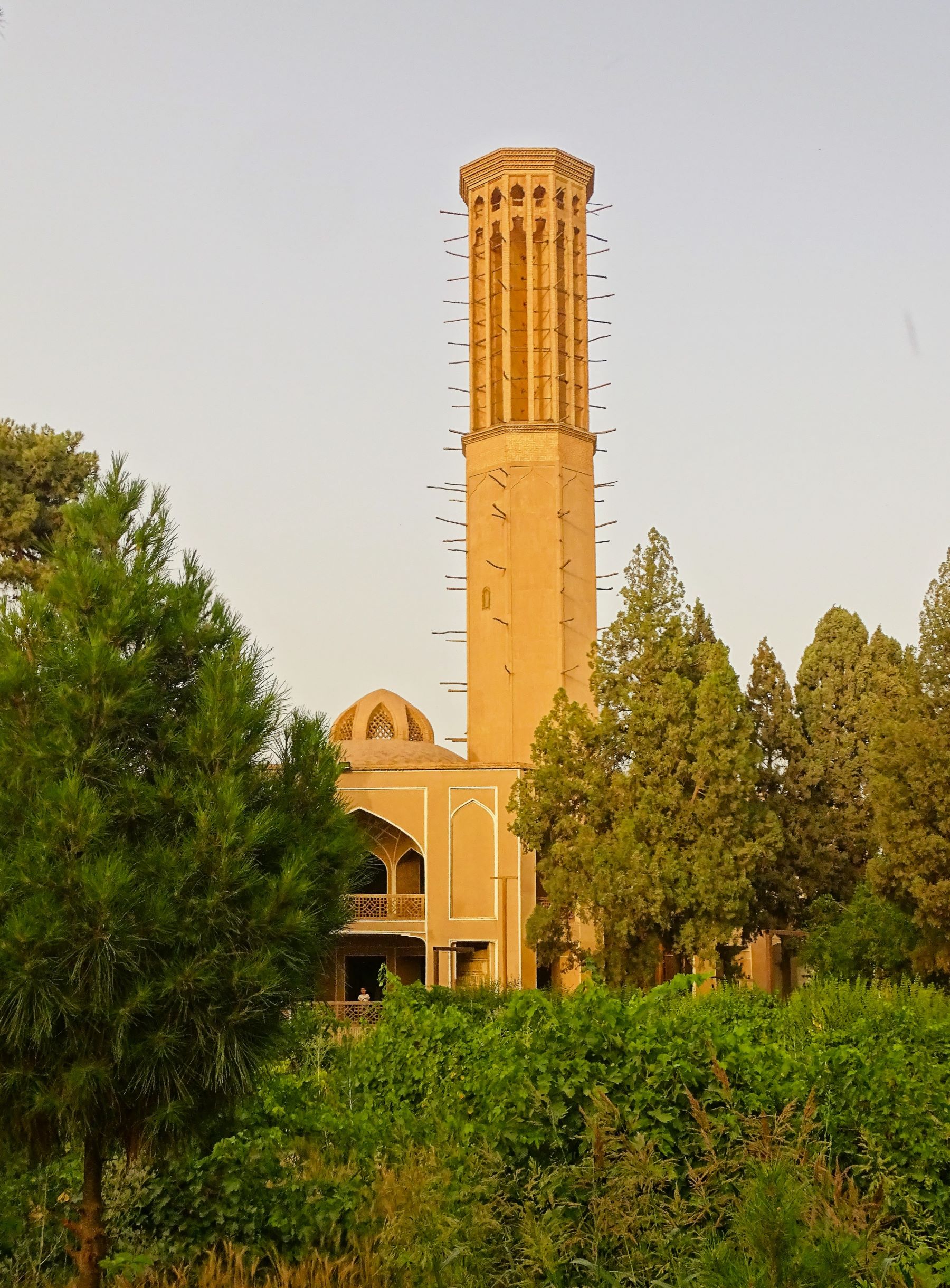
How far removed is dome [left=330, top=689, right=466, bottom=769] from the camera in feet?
109

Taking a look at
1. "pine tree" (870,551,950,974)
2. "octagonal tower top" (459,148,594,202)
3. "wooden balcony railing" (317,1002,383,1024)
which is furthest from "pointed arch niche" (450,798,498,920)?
"octagonal tower top" (459,148,594,202)

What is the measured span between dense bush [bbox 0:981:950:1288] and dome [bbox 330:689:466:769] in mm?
22690

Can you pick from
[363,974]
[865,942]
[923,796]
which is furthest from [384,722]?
[923,796]

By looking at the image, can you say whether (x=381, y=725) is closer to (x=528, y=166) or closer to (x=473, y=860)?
(x=473, y=860)

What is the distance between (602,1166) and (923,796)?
17208 millimetres

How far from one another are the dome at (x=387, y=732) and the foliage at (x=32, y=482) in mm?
8353

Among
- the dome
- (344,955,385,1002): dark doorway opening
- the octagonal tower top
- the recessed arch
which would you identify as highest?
the octagonal tower top

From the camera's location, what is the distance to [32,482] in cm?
2853

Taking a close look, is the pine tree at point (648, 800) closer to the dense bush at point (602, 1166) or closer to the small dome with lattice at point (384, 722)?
the small dome with lattice at point (384, 722)

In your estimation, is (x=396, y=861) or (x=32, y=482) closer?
(x=32, y=482)

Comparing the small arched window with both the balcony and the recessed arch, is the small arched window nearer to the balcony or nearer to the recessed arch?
the recessed arch

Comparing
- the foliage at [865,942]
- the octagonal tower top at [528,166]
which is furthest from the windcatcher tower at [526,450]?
the foliage at [865,942]

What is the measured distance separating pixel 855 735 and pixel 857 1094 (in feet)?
76.2

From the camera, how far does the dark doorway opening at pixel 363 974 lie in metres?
32.6
